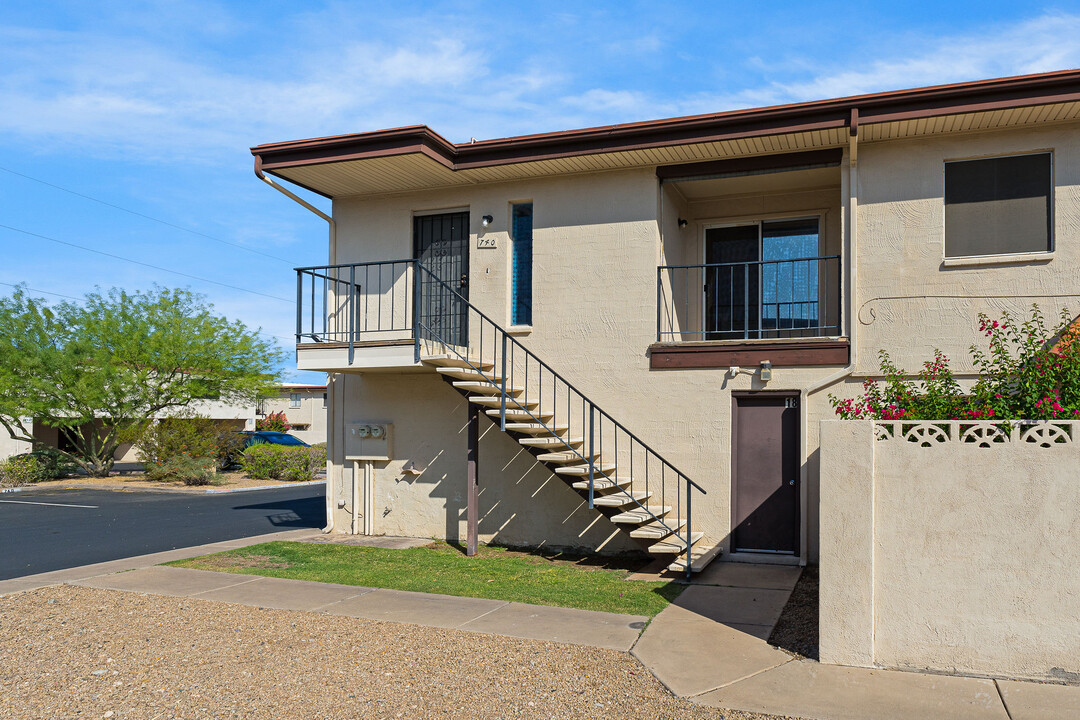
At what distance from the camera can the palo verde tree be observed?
952 inches

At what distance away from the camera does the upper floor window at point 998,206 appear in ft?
31.3

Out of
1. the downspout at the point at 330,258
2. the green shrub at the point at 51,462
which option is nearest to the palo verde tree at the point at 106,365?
the green shrub at the point at 51,462

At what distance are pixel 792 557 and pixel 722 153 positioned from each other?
17.0ft

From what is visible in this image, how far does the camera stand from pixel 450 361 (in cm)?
1079

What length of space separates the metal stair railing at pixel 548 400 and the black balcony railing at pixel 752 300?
151 cm

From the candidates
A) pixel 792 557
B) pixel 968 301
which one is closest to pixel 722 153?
pixel 968 301

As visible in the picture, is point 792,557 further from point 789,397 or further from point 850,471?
point 850,471

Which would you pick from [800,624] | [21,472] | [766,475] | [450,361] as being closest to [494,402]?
[450,361]

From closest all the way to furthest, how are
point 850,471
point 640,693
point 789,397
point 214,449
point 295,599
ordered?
point 640,693, point 850,471, point 295,599, point 789,397, point 214,449

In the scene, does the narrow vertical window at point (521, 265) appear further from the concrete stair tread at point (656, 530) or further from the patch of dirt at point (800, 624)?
the patch of dirt at point (800, 624)

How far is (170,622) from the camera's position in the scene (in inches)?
295

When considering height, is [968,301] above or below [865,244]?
→ below

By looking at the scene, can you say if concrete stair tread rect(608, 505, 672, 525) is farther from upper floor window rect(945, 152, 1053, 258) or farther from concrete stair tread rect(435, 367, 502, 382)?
upper floor window rect(945, 152, 1053, 258)

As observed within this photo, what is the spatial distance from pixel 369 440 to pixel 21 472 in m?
17.8
